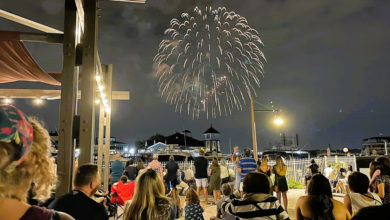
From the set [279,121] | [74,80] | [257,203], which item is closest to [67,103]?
[74,80]

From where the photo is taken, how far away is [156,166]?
361 inches

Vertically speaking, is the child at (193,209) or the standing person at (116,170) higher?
the standing person at (116,170)

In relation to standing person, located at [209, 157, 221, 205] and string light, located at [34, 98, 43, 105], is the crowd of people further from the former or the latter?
string light, located at [34, 98, 43, 105]

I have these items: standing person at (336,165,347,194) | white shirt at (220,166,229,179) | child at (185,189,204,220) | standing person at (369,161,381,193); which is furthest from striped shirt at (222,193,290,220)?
standing person at (336,165,347,194)

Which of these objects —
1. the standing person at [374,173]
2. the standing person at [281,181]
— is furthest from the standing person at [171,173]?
the standing person at [374,173]

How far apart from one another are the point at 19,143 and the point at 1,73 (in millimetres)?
4579

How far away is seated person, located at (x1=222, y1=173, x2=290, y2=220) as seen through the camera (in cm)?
274

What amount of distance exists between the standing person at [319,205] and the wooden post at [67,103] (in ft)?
9.34

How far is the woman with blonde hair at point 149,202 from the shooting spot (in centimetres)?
278

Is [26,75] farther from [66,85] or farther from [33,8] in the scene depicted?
[66,85]

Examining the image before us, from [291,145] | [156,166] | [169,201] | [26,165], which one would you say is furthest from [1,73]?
[291,145]

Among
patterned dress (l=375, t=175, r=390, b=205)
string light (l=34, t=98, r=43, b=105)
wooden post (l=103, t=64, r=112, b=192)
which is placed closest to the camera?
patterned dress (l=375, t=175, r=390, b=205)

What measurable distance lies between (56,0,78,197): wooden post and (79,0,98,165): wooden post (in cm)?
12

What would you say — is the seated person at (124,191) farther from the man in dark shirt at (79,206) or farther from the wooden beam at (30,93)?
the man in dark shirt at (79,206)
